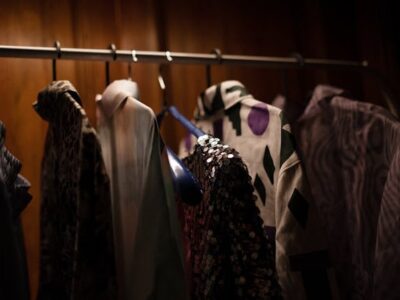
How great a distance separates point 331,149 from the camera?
0.88 m

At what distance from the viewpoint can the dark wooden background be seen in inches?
36.2

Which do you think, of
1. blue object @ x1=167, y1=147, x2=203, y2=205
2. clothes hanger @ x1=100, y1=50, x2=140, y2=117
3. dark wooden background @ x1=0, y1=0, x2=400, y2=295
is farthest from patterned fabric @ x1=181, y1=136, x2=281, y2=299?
dark wooden background @ x1=0, y1=0, x2=400, y2=295

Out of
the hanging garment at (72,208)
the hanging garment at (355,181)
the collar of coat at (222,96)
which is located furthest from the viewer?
the collar of coat at (222,96)

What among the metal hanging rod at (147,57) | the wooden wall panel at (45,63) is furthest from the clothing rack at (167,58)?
the wooden wall panel at (45,63)

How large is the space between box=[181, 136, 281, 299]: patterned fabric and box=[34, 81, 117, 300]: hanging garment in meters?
0.14

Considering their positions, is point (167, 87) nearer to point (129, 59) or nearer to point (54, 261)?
point (129, 59)

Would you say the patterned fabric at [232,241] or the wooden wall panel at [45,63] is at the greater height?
the wooden wall panel at [45,63]

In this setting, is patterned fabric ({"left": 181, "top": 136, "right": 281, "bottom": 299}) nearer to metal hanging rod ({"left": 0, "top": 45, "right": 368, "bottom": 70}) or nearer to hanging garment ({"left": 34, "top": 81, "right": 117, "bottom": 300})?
hanging garment ({"left": 34, "top": 81, "right": 117, "bottom": 300})

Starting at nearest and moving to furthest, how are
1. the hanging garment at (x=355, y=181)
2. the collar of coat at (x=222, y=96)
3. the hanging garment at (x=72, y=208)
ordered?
1. the hanging garment at (x=72, y=208)
2. the hanging garment at (x=355, y=181)
3. the collar of coat at (x=222, y=96)

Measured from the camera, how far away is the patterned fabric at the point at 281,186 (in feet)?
2.14

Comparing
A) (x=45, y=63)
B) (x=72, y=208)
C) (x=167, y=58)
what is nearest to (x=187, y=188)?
(x=72, y=208)

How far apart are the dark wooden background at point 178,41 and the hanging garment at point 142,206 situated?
264 mm

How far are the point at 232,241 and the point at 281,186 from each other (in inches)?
5.2

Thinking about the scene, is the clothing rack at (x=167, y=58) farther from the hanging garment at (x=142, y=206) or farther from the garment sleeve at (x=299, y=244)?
the garment sleeve at (x=299, y=244)
